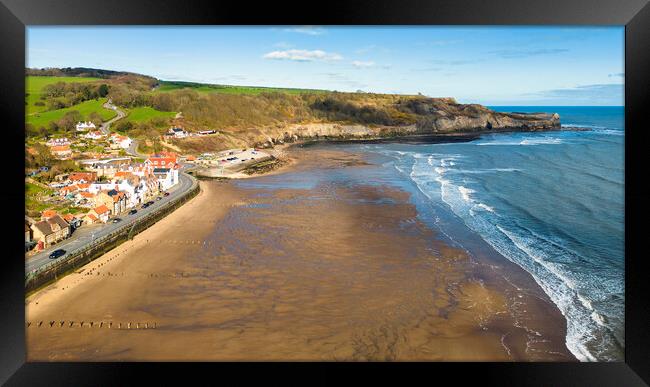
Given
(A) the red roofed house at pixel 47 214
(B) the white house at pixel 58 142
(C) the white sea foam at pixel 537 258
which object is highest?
(B) the white house at pixel 58 142

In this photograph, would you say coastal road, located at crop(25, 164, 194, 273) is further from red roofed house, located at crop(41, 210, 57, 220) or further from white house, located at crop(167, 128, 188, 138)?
white house, located at crop(167, 128, 188, 138)

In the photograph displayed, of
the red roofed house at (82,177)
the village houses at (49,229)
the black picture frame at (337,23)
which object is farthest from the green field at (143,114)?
the black picture frame at (337,23)

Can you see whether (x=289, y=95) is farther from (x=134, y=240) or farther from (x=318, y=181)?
(x=134, y=240)

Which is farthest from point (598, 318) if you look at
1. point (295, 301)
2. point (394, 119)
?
point (394, 119)

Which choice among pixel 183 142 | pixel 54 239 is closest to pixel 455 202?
pixel 54 239

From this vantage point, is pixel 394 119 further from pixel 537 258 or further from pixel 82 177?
pixel 537 258

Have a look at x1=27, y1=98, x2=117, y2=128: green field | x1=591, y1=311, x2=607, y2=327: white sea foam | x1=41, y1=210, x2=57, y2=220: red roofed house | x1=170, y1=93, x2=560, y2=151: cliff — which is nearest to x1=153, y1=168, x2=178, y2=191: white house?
x1=27, y1=98, x2=117, y2=128: green field

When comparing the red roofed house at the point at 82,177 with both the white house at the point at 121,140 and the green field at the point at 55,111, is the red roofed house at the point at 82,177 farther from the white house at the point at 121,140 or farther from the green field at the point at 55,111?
the white house at the point at 121,140
